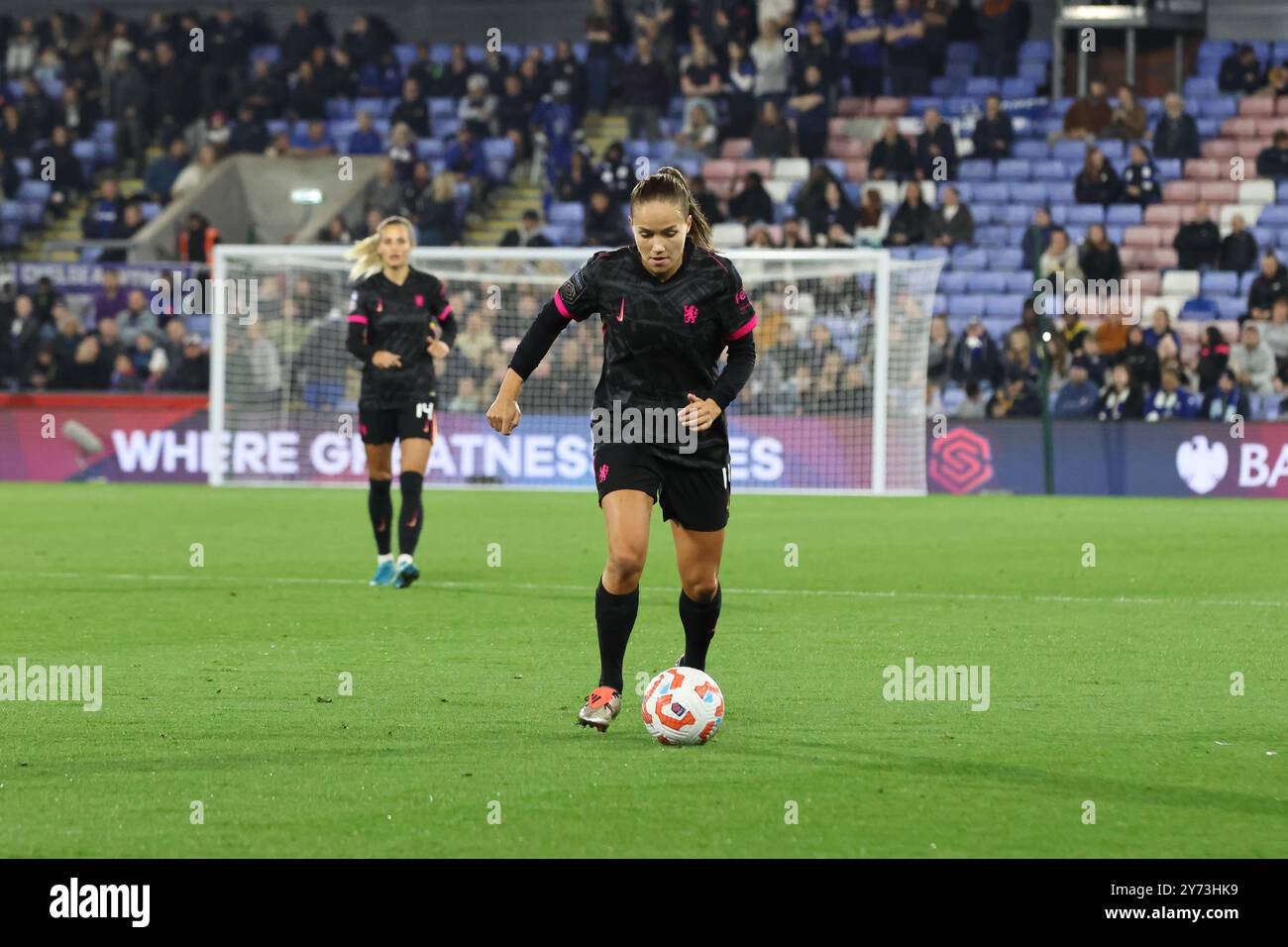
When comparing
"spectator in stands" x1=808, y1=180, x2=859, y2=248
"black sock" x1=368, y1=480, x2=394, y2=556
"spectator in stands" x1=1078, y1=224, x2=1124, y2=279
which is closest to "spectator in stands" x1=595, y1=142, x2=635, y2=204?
"spectator in stands" x1=808, y1=180, x2=859, y2=248

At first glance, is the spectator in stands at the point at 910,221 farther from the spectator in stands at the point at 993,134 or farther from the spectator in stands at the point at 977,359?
the spectator in stands at the point at 977,359

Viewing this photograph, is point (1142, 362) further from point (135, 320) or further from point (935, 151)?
point (135, 320)

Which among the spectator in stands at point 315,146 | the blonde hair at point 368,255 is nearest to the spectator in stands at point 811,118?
the spectator in stands at point 315,146

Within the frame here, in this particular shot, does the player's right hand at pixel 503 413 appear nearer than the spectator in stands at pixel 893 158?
Yes

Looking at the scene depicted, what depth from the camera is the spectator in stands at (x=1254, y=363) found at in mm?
22047

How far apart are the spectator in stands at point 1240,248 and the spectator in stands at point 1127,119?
275 cm

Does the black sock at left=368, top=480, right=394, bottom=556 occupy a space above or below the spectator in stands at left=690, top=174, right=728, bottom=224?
below

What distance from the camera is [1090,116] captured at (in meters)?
26.8

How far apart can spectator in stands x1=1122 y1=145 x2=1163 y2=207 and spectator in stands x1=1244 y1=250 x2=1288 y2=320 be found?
2772 millimetres

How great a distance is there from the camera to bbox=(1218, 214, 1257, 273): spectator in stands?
24.1 m

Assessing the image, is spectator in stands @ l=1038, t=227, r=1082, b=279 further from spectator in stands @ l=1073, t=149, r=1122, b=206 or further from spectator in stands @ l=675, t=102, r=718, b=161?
spectator in stands @ l=675, t=102, r=718, b=161

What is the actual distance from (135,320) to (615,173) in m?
6.44

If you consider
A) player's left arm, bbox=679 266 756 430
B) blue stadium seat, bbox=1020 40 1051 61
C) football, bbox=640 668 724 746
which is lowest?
football, bbox=640 668 724 746

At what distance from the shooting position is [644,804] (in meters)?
A: 5.53
